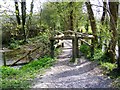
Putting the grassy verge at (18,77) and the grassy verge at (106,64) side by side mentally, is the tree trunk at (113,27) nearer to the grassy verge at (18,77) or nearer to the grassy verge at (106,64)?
the grassy verge at (106,64)

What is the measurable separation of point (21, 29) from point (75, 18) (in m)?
3.59

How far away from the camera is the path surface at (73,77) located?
395 cm

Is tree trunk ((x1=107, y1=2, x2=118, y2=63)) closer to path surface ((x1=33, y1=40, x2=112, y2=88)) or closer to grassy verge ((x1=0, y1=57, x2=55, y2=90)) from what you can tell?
path surface ((x1=33, y1=40, x2=112, y2=88))

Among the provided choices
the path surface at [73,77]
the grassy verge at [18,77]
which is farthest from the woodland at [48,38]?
the path surface at [73,77]

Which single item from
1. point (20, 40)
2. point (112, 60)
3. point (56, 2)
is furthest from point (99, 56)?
point (20, 40)

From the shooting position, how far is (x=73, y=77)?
4465mm

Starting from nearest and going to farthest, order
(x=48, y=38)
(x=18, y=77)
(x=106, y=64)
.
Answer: (x=18, y=77) → (x=106, y=64) → (x=48, y=38)

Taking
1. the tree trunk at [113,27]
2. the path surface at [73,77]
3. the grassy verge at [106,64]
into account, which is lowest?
the path surface at [73,77]

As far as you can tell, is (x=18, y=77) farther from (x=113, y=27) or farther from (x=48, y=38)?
(x=48, y=38)

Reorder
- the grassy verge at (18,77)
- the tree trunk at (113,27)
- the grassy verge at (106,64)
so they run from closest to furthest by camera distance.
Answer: the grassy verge at (18,77), the grassy verge at (106,64), the tree trunk at (113,27)

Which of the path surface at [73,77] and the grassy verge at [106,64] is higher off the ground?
the grassy verge at [106,64]

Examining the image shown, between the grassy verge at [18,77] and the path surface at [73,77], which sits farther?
the path surface at [73,77]

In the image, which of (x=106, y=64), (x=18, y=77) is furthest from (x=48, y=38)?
(x=18, y=77)

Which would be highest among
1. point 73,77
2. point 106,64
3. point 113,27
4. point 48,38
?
point 113,27
